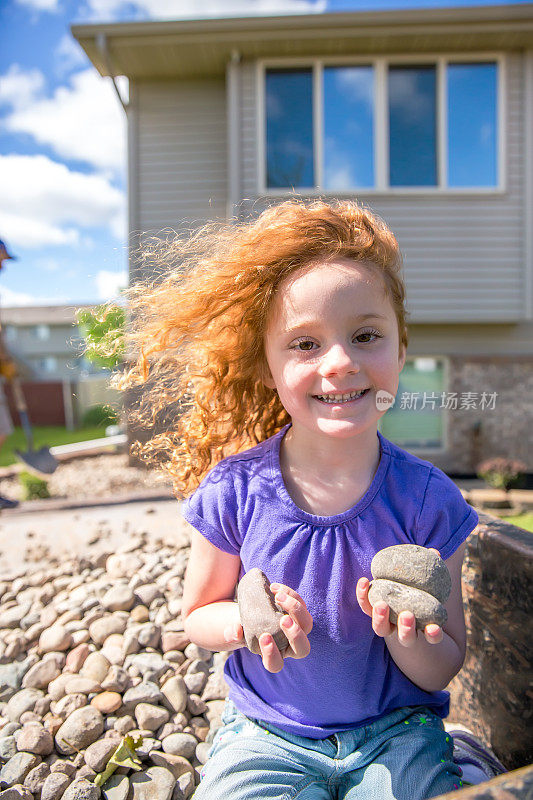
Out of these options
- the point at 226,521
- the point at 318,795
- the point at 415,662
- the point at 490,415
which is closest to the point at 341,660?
the point at 415,662

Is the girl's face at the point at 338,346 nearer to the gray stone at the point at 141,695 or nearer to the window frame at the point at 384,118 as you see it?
the gray stone at the point at 141,695

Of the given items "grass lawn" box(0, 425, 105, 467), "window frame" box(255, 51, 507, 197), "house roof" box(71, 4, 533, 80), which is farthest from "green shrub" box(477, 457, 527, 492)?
"grass lawn" box(0, 425, 105, 467)

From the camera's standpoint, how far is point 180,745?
1.67 meters

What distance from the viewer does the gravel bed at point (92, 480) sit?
638 cm

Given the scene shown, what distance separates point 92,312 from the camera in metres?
1.77

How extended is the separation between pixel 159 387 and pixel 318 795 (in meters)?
1.15

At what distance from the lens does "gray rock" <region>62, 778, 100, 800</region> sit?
→ 4.82 feet

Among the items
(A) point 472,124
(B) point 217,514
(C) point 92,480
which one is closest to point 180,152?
(A) point 472,124

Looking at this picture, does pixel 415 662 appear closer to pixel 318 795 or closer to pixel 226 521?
pixel 318 795

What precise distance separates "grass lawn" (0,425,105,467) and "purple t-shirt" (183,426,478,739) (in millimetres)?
12498

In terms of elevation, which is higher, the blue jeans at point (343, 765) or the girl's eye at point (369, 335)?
the girl's eye at point (369, 335)

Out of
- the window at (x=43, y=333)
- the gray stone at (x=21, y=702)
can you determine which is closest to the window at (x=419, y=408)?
the gray stone at (x=21, y=702)

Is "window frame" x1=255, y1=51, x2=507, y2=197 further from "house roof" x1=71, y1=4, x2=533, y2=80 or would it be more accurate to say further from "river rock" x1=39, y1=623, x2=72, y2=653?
"river rock" x1=39, y1=623, x2=72, y2=653

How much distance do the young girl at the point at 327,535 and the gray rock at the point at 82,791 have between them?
385 mm
